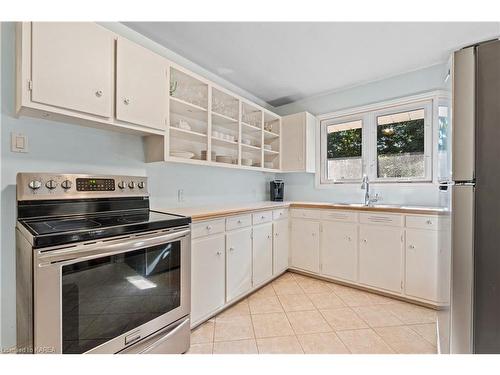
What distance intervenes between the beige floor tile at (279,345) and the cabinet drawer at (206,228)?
89 centimetres

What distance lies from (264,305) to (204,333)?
652mm

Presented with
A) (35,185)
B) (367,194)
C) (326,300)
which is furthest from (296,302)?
(35,185)

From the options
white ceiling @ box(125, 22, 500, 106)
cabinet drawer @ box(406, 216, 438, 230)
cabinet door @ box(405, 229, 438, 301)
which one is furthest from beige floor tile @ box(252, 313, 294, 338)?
white ceiling @ box(125, 22, 500, 106)

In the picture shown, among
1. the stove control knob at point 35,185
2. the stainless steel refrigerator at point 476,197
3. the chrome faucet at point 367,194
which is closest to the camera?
the stainless steel refrigerator at point 476,197

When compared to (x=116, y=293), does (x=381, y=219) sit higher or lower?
higher

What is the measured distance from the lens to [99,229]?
1.20 metres

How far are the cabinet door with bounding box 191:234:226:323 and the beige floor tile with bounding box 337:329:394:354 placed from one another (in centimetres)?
102

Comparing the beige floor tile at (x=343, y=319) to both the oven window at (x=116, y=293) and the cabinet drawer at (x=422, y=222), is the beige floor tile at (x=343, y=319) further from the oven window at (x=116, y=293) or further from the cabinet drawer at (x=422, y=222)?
the oven window at (x=116, y=293)

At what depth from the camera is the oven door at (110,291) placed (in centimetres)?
104

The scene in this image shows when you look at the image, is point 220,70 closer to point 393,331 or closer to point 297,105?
point 297,105

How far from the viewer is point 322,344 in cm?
168

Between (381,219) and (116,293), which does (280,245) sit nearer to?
(381,219)

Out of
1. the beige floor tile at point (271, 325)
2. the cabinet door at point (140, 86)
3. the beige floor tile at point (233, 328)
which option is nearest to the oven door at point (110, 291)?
the beige floor tile at point (233, 328)
